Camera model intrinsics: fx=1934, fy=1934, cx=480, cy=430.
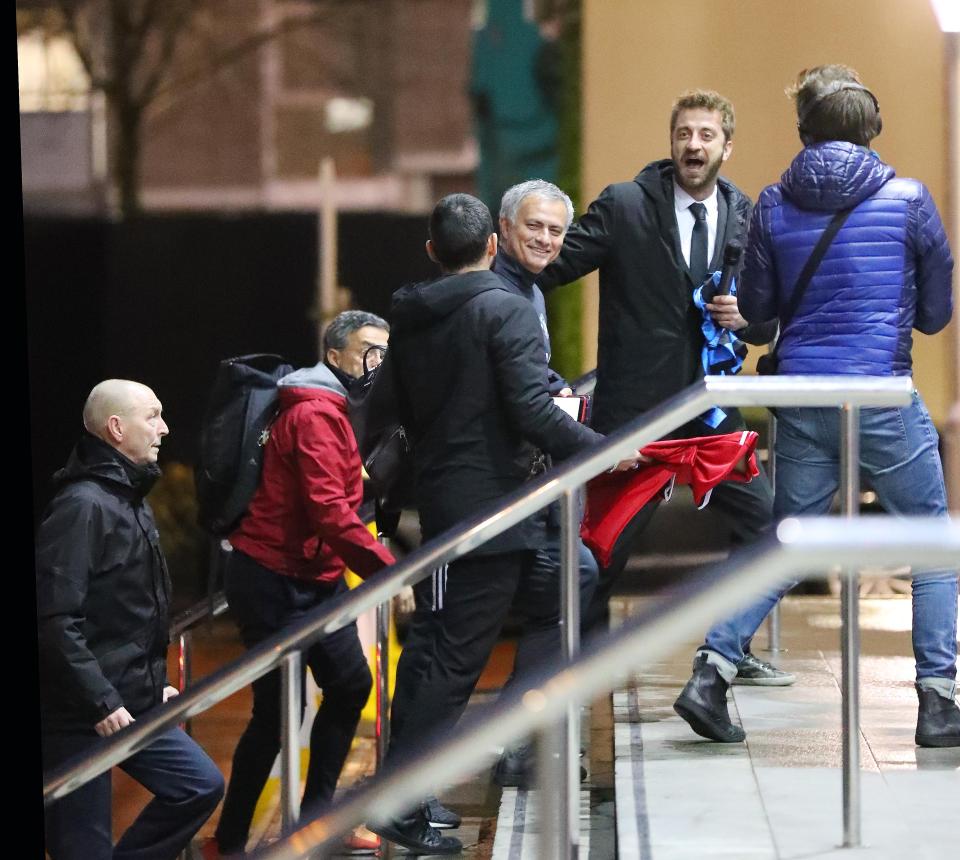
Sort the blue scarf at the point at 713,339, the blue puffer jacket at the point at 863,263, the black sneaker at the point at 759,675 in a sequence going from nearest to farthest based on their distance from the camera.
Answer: the blue puffer jacket at the point at 863,263, the blue scarf at the point at 713,339, the black sneaker at the point at 759,675

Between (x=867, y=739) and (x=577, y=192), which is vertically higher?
(x=577, y=192)

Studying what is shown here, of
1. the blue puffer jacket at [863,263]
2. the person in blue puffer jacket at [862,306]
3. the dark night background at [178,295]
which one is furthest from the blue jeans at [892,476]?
the dark night background at [178,295]

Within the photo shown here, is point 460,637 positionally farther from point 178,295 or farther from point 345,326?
point 178,295

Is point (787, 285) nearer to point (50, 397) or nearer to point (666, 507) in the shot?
point (666, 507)

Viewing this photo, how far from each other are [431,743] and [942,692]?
2.14 meters

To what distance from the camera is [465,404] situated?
4711 millimetres

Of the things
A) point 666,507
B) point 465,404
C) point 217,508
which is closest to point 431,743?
point 465,404

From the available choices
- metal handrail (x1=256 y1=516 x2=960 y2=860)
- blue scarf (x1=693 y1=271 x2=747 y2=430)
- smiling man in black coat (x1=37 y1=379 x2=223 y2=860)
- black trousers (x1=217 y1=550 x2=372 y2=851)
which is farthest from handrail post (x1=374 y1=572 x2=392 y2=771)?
metal handrail (x1=256 y1=516 x2=960 y2=860)

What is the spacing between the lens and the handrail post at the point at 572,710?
3.68 meters

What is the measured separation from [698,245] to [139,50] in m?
8.10

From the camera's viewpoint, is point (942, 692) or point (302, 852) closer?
point (302, 852)

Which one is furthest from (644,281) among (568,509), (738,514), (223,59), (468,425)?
(223,59)

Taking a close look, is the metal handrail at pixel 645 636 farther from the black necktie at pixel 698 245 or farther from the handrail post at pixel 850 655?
the black necktie at pixel 698 245

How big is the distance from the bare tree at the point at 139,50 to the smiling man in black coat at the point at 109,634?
7.99m
